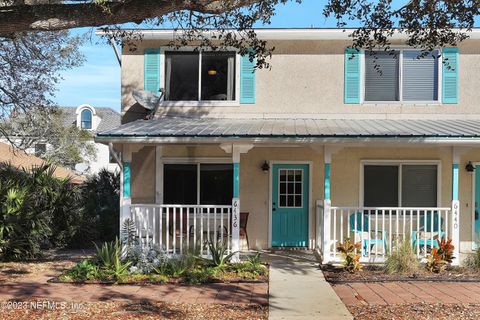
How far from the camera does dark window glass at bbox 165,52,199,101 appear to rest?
46.0 feet

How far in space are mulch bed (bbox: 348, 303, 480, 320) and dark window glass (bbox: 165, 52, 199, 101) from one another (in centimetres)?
797

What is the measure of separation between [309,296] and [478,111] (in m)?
7.82

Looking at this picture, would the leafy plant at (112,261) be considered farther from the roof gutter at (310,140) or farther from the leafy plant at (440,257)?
the leafy plant at (440,257)

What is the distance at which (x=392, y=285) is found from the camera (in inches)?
367

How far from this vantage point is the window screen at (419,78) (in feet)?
44.6

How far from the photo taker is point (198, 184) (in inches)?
538

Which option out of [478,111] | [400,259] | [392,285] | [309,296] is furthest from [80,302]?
[478,111]

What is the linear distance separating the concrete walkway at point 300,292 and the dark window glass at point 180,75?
487cm

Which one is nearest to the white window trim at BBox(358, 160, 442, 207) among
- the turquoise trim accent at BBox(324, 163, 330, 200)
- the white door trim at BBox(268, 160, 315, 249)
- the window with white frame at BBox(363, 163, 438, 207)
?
the window with white frame at BBox(363, 163, 438, 207)

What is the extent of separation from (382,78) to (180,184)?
5873mm

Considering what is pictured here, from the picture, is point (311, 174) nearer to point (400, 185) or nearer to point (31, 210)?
point (400, 185)

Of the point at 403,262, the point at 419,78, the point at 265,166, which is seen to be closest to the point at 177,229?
the point at 265,166

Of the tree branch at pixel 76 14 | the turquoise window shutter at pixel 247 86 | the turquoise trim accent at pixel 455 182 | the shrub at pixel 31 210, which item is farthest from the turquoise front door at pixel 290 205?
the tree branch at pixel 76 14

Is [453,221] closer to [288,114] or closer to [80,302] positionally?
[288,114]
